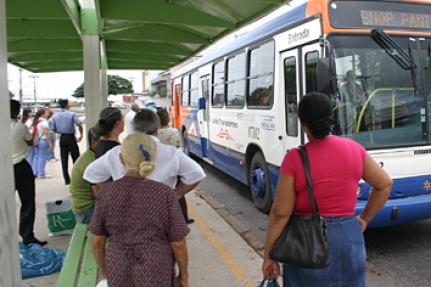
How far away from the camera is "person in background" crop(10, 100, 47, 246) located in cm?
521

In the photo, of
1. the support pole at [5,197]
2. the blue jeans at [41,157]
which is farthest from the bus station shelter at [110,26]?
the support pole at [5,197]

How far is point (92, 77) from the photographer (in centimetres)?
742

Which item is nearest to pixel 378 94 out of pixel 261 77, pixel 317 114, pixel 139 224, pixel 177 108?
pixel 261 77

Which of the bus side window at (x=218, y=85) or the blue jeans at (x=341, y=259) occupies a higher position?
the bus side window at (x=218, y=85)

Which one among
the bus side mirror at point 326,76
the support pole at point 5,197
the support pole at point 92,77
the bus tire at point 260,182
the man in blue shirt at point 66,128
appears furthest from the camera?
the man in blue shirt at point 66,128

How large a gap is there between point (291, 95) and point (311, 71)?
63cm

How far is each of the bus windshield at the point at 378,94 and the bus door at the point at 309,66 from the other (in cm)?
32

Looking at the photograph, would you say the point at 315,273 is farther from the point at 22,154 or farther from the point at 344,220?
the point at 22,154

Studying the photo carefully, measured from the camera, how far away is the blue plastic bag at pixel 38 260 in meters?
4.64

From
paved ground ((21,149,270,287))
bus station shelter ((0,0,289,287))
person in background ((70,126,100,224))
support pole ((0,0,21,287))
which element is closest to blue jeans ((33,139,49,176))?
bus station shelter ((0,0,289,287))

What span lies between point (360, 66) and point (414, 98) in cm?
80

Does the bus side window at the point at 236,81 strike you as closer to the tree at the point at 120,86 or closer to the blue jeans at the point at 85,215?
the blue jeans at the point at 85,215

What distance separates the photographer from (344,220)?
2520mm

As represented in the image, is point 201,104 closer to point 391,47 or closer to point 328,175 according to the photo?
point 391,47
